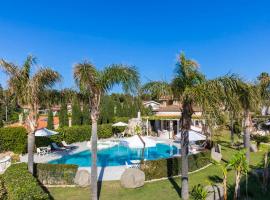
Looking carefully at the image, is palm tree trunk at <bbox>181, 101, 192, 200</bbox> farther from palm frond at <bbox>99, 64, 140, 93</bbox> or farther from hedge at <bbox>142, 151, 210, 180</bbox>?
hedge at <bbox>142, 151, 210, 180</bbox>

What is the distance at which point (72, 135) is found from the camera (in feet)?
106

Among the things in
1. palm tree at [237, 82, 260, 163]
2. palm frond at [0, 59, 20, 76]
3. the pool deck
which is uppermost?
palm frond at [0, 59, 20, 76]

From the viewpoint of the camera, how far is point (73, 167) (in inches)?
609

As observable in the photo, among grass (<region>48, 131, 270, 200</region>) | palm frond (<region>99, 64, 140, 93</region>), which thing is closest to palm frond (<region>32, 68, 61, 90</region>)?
palm frond (<region>99, 64, 140, 93</region>)

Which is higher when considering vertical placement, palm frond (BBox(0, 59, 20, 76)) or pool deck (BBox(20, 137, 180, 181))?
palm frond (BBox(0, 59, 20, 76))

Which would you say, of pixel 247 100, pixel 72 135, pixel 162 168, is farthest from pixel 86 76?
pixel 72 135

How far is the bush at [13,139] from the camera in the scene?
78.4 feet

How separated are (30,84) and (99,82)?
155 inches

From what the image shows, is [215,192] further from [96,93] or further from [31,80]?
[31,80]

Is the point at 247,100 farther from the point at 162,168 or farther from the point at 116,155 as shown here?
the point at 116,155

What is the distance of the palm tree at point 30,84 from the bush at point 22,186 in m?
1.47

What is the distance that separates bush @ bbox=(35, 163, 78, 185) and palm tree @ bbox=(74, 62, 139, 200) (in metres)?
3.28

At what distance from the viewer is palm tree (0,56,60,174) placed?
13.9m

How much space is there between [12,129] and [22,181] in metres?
14.0
